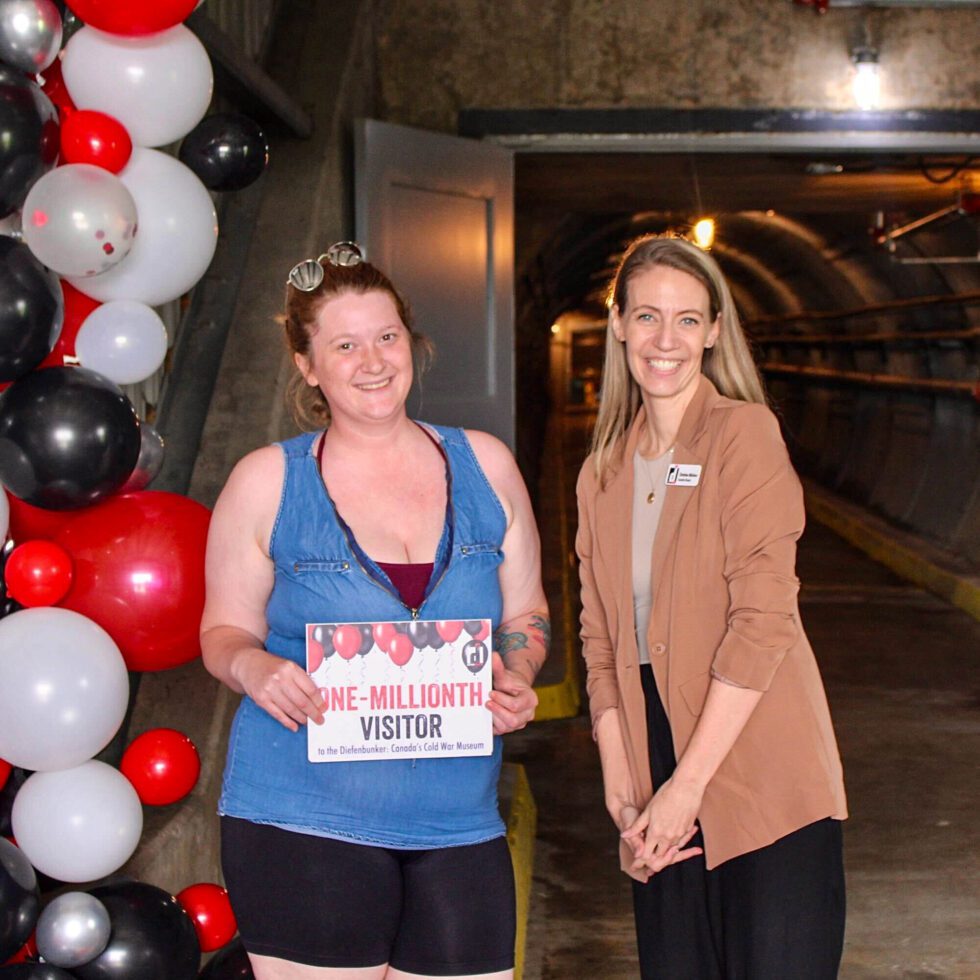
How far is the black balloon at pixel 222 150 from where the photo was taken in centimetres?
356

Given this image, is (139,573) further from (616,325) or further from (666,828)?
(666,828)

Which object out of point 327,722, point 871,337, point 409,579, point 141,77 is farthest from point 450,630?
point 871,337

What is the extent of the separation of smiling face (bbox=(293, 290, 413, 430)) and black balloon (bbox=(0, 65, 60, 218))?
0.75 metres

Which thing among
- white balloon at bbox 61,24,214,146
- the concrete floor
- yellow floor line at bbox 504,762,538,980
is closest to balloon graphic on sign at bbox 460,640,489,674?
white balloon at bbox 61,24,214,146

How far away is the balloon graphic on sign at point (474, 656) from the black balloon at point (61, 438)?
1000 mm

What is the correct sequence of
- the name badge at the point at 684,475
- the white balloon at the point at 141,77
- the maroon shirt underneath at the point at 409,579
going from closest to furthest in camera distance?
the maroon shirt underneath at the point at 409,579, the name badge at the point at 684,475, the white balloon at the point at 141,77

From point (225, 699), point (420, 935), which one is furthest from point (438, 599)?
point (225, 699)

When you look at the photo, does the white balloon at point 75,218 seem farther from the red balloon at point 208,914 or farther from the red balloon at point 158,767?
the red balloon at point 208,914

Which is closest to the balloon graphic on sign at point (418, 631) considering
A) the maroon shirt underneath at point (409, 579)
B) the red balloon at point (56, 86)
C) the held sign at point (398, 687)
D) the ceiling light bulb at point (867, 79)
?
the held sign at point (398, 687)

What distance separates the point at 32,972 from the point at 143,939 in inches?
11.7

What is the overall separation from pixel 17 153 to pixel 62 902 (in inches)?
60.1

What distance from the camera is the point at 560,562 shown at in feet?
39.7

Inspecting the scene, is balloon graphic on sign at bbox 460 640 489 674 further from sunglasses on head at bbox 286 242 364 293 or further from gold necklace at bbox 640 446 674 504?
sunglasses on head at bbox 286 242 364 293

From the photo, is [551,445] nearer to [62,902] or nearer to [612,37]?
[612,37]
